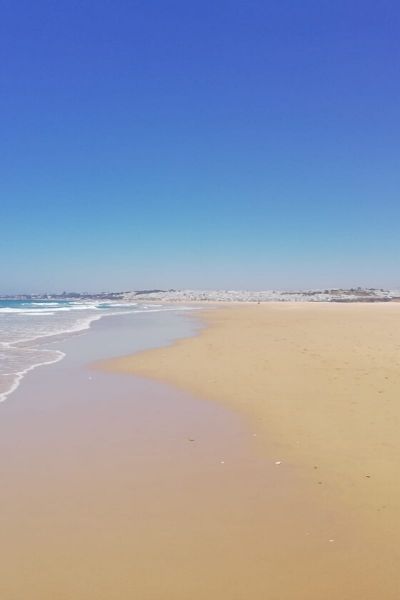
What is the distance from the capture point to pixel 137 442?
6.89m

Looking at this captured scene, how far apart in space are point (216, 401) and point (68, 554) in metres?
5.74

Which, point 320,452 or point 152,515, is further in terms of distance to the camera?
point 320,452

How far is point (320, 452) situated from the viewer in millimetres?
6441

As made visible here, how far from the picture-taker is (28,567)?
3799 mm

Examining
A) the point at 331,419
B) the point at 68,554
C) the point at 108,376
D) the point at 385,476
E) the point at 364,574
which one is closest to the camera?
the point at 364,574

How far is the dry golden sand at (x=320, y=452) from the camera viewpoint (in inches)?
147

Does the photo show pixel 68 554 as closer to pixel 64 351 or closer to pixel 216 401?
pixel 216 401

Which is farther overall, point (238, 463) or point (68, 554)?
point (238, 463)

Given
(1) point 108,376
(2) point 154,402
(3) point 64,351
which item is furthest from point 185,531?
(3) point 64,351

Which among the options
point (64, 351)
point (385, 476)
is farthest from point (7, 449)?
point (64, 351)

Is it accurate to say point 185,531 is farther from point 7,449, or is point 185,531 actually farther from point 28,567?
point 7,449

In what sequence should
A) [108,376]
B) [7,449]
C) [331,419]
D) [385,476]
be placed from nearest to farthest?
[385,476], [7,449], [331,419], [108,376]

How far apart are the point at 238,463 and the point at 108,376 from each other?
22.0 ft

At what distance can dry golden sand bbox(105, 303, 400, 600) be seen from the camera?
3725 mm
